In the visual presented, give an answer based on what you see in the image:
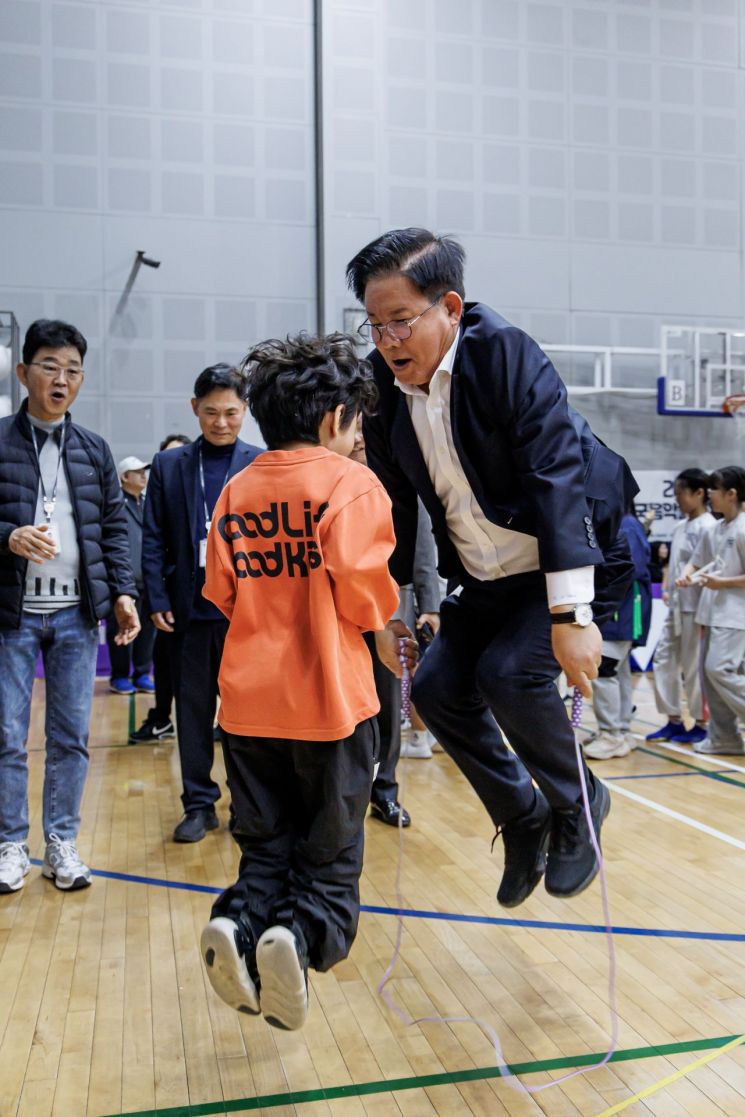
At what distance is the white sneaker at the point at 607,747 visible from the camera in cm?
557

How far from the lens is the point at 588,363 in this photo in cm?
1036

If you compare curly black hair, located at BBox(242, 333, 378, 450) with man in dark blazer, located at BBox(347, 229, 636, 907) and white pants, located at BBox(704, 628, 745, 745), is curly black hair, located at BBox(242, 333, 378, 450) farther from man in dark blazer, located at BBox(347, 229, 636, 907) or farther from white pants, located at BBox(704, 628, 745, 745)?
white pants, located at BBox(704, 628, 745, 745)

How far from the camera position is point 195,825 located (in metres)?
3.93

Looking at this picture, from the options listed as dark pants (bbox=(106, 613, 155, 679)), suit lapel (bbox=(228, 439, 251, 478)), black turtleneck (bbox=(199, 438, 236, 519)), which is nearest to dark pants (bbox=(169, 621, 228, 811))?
black turtleneck (bbox=(199, 438, 236, 519))

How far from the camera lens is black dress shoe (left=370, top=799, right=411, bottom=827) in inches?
161

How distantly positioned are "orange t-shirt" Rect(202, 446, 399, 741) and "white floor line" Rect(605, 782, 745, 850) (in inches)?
93.6

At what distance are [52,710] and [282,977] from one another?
1.78 metres

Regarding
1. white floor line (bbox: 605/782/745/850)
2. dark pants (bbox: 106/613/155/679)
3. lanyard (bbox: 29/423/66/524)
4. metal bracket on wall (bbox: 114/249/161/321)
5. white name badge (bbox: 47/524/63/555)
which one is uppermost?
metal bracket on wall (bbox: 114/249/161/321)

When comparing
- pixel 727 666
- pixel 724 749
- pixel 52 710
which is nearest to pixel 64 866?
pixel 52 710

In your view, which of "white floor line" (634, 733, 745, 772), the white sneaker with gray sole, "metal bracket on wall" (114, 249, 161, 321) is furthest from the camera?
"metal bracket on wall" (114, 249, 161, 321)

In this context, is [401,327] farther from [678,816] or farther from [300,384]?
[678,816]

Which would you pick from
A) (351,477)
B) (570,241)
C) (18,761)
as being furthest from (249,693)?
(570,241)

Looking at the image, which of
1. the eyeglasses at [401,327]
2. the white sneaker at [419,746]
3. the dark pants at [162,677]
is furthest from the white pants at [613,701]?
the eyeglasses at [401,327]

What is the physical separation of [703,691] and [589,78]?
7278 millimetres
